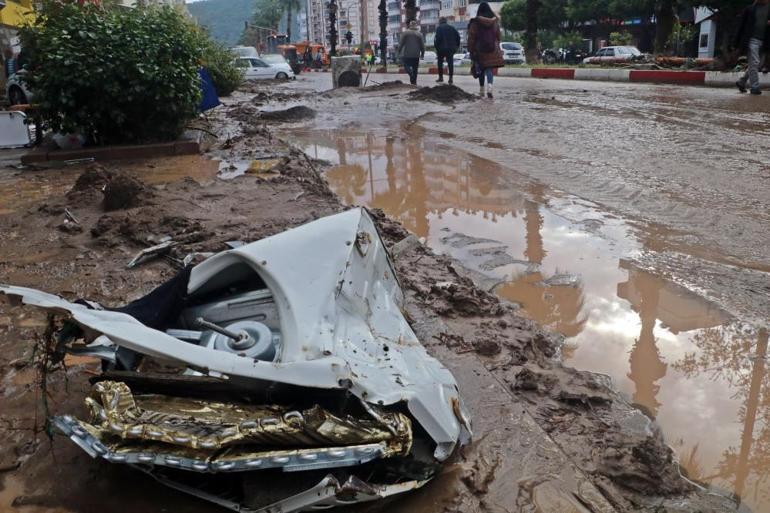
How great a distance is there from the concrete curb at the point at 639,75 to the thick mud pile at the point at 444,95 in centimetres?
680

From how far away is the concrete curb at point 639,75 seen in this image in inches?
648

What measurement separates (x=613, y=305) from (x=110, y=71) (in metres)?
6.29

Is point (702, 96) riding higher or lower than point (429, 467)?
higher

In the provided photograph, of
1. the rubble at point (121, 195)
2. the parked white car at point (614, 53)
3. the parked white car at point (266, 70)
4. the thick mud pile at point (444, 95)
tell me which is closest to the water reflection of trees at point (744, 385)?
the rubble at point (121, 195)

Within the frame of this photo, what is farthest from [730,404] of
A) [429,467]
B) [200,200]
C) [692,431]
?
[200,200]

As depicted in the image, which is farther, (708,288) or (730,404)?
(708,288)

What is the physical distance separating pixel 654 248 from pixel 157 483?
140 inches

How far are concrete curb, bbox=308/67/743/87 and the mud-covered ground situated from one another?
14344 mm

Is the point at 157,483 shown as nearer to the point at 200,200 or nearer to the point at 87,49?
the point at 200,200

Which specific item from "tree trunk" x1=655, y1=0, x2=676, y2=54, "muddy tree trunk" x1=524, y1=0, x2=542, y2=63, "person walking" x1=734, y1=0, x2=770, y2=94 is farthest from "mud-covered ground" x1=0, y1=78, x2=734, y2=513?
"muddy tree trunk" x1=524, y1=0, x2=542, y2=63

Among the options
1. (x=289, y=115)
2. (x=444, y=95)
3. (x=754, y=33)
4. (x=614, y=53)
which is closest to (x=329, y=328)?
(x=289, y=115)

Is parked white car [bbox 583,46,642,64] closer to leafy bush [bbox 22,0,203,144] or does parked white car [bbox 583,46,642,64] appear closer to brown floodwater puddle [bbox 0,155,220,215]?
leafy bush [bbox 22,0,203,144]

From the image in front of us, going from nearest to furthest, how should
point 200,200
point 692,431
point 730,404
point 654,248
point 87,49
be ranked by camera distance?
point 692,431 < point 730,404 < point 654,248 < point 200,200 < point 87,49

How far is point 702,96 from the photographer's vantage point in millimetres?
13297
